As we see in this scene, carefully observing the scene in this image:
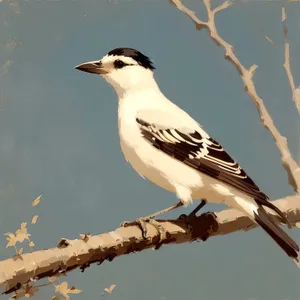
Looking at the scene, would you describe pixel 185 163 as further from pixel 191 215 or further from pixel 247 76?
pixel 247 76

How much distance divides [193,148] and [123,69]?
293 mm

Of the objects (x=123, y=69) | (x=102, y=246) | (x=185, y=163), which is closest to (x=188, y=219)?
(x=185, y=163)

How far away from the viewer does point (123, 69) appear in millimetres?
1479

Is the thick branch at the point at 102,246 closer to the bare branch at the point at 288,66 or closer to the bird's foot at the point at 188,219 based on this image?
the bird's foot at the point at 188,219

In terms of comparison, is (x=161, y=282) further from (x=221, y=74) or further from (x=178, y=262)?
(x=221, y=74)

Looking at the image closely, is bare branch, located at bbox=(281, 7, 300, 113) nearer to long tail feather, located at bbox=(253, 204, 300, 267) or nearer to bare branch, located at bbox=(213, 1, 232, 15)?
bare branch, located at bbox=(213, 1, 232, 15)

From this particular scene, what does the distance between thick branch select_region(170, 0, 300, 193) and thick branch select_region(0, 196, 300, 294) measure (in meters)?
0.27

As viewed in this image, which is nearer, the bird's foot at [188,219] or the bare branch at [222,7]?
the bird's foot at [188,219]

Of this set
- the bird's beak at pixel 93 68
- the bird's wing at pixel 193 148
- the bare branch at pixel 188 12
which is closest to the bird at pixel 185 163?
the bird's wing at pixel 193 148

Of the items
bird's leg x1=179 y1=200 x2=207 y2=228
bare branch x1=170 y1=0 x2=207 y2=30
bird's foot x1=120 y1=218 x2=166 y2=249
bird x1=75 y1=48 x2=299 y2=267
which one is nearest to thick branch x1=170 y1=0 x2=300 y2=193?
bare branch x1=170 y1=0 x2=207 y2=30

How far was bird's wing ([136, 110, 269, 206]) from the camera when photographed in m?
1.33

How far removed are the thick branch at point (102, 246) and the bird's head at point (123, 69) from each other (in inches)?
15.3

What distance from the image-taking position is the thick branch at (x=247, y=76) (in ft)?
5.10

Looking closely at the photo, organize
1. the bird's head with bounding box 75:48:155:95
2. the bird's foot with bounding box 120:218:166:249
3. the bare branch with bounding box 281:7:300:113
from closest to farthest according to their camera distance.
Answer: the bird's foot with bounding box 120:218:166:249 → the bird's head with bounding box 75:48:155:95 → the bare branch with bounding box 281:7:300:113
